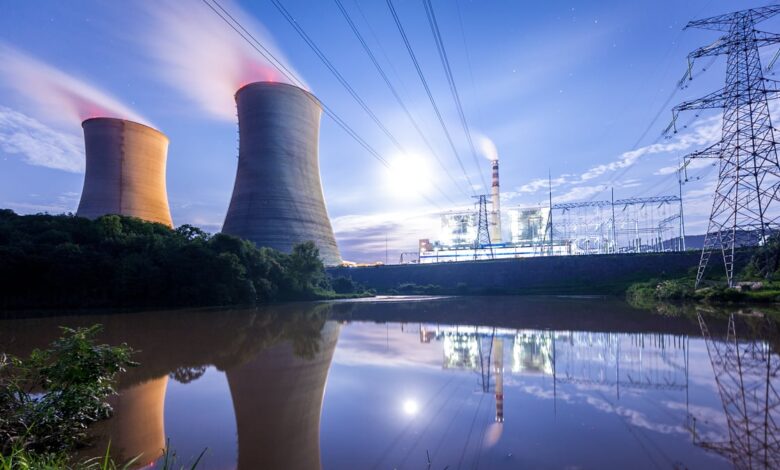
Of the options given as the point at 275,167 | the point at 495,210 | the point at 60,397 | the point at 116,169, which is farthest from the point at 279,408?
the point at 495,210

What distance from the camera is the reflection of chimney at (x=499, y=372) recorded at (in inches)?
167

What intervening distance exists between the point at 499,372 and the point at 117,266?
1970cm

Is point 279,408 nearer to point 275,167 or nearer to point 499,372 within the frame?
point 499,372

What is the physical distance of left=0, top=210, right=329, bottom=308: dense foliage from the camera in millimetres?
18703

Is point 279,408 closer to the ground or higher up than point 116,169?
closer to the ground

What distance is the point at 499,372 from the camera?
19.9 ft

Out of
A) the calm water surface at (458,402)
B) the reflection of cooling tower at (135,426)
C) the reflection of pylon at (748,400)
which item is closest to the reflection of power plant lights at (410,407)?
the calm water surface at (458,402)

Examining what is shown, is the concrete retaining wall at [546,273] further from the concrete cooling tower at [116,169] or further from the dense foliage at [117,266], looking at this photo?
the dense foliage at [117,266]

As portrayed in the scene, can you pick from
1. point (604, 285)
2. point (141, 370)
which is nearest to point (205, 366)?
point (141, 370)

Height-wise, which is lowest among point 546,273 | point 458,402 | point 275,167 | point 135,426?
point 135,426

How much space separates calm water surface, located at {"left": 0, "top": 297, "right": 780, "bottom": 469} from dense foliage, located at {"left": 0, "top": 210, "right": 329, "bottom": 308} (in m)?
11.0

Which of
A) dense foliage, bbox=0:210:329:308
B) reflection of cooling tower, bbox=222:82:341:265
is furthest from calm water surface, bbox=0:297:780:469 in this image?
reflection of cooling tower, bbox=222:82:341:265

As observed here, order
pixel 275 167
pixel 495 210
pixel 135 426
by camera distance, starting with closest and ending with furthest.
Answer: pixel 135 426
pixel 275 167
pixel 495 210

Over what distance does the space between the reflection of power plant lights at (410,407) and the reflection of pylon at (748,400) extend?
2451 mm
